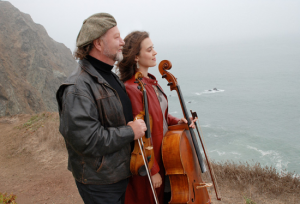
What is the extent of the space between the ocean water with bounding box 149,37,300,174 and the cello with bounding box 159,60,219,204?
2616 millimetres

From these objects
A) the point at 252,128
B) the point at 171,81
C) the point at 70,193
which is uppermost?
the point at 171,81

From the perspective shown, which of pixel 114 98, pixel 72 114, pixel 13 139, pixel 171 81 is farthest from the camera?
pixel 13 139

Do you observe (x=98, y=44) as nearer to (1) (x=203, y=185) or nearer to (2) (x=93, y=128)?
(2) (x=93, y=128)

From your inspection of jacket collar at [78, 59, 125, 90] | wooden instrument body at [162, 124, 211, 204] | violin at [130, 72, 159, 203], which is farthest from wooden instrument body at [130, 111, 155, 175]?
jacket collar at [78, 59, 125, 90]

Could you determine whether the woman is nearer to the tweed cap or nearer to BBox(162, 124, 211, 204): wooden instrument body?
BBox(162, 124, 211, 204): wooden instrument body

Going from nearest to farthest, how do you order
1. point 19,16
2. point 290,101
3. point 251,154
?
1. point 251,154
2. point 19,16
3. point 290,101

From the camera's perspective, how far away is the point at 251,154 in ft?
55.6

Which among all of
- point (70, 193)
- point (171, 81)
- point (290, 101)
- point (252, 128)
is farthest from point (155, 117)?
point (290, 101)

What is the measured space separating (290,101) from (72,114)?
34529 mm

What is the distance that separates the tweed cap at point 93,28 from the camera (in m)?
1.91

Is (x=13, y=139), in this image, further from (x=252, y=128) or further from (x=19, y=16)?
(x=252, y=128)

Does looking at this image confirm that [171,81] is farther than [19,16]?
No

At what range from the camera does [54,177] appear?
5.26m

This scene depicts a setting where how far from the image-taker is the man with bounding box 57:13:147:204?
1703mm
